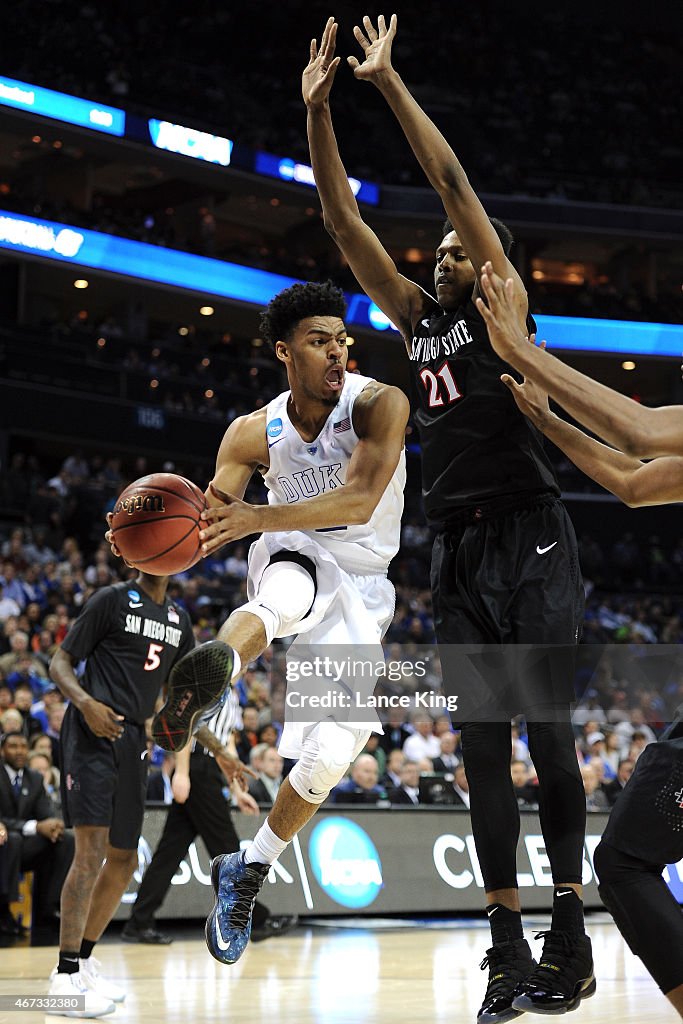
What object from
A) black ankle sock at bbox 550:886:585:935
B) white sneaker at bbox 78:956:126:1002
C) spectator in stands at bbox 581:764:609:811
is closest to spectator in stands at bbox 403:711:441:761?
spectator in stands at bbox 581:764:609:811

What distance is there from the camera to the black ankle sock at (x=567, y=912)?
433cm

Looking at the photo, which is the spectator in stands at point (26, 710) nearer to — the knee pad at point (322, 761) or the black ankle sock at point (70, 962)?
the black ankle sock at point (70, 962)

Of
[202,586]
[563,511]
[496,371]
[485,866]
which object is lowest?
[485,866]

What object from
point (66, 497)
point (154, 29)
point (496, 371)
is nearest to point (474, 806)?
point (496, 371)

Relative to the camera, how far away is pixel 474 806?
4582mm

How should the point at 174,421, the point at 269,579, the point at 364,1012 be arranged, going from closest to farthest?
the point at 269,579 → the point at 364,1012 → the point at 174,421

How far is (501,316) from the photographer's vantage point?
12.7 feet

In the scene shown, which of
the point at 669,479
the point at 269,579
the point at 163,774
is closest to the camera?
the point at 669,479

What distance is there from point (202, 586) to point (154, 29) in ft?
65.5

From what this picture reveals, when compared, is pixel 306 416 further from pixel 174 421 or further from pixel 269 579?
pixel 174 421

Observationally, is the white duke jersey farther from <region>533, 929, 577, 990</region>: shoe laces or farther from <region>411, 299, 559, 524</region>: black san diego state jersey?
<region>533, 929, 577, 990</region>: shoe laces

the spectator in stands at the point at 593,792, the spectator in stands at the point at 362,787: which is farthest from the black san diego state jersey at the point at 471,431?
the spectator in stands at the point at 593,792

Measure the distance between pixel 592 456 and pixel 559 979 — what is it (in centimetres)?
178

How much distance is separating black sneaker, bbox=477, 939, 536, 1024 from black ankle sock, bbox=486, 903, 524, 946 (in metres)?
0.02
